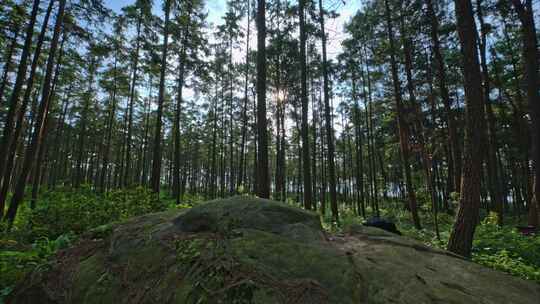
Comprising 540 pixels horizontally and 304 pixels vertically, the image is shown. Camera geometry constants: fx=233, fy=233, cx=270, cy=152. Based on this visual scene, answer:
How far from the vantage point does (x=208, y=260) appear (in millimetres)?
2635

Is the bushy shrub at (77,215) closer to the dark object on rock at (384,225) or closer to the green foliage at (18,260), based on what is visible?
the green foliage at (18,260)

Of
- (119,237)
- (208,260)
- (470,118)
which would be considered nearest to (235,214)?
(208,260)

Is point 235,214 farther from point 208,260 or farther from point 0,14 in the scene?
point 0,14

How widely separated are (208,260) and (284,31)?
16.3 metres

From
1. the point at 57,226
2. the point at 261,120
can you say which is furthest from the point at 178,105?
the point at 57,226

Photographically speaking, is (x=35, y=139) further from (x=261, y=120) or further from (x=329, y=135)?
(x=329, y=135)

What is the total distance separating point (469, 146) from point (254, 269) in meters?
5.63

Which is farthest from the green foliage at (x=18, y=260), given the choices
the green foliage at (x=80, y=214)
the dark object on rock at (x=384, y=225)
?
the dark object on rock at (x=384, y=225)

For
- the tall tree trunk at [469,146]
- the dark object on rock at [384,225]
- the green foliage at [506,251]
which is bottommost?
the green foliage at [506,251]

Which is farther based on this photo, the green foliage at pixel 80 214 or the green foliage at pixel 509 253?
the green foliage at pixel 80 214

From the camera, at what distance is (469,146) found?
528cm

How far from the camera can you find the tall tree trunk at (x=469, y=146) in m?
5.13

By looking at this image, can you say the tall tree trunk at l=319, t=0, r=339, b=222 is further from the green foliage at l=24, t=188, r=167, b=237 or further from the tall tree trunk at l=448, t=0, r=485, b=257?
the green foliage at l=24, t=188, r=167, b=237

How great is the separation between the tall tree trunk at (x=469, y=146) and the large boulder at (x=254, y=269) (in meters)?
2.68
